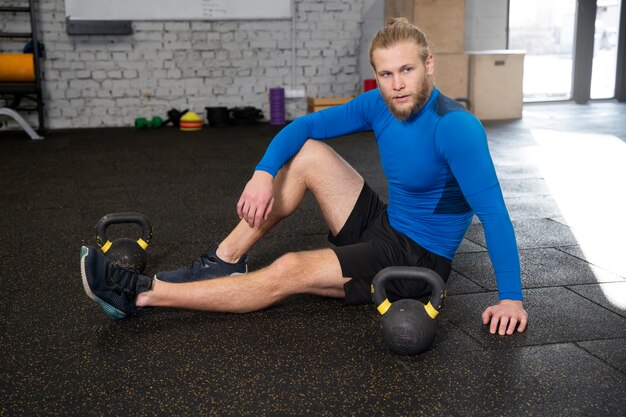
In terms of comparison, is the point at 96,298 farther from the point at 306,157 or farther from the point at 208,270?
the point at 306,157

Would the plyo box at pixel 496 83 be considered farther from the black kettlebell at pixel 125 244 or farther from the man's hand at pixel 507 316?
the man's hand at pixel 507 316

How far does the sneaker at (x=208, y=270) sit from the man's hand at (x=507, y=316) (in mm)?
802

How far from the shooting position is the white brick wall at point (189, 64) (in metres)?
6.81

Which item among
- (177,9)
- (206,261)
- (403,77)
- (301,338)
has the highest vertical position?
(177,9)

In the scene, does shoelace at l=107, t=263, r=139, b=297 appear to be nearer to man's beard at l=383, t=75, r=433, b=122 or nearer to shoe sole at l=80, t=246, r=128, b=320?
shoe sole at l=80, t=246, r=128, b=320

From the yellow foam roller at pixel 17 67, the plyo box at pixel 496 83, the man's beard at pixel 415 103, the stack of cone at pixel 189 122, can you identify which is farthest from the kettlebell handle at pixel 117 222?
the plyo box at pixel 496 83

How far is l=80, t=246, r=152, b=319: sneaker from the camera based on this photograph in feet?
5.99

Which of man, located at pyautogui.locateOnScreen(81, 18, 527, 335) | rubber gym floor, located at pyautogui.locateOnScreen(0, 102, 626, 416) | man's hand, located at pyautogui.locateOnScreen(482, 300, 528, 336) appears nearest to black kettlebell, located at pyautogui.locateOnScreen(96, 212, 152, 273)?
rubber gym floor, located at pyautogui.locateOnScreen(0, 102, 626, 416)

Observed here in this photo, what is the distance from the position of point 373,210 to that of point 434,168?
34 cm

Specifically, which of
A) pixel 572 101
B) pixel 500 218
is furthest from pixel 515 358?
pixel 572 101

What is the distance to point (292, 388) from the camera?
1660 mm

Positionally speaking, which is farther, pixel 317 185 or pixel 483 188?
pixel 317 185

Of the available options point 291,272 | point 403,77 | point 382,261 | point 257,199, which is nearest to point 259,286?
point 291,272

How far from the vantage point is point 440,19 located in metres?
6.60
